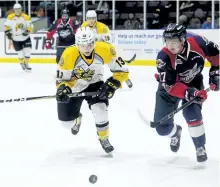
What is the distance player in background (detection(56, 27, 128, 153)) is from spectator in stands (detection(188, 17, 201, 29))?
21.7ft

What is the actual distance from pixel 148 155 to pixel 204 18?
7.09m

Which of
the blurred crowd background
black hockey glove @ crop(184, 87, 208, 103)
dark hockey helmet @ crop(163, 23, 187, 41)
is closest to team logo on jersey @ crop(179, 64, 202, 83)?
black hockey glove @ crop(184, 87, 208, 103)

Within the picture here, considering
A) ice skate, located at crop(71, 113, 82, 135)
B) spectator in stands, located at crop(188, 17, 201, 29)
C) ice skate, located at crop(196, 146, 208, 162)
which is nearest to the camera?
ice skate, located at crop(196, 146, 208, 162)

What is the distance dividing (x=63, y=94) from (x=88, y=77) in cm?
26

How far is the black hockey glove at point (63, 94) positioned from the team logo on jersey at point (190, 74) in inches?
28.1

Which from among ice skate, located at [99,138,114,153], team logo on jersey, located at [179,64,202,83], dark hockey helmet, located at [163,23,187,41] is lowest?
ice skate, located at [99,138,114,153]

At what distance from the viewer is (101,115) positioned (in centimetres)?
368

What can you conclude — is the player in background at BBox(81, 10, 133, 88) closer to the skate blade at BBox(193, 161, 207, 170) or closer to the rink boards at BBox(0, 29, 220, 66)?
the rink boards at BBox(0, 29, 220, 66)

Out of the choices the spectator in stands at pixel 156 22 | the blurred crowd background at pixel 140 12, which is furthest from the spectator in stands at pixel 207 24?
the spectator in stands at pixel 156 22

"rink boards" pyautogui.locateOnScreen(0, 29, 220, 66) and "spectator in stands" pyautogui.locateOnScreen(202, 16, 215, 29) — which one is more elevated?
"spectator in stands" pyautogui.locateOnScreen(202, 16, 215, 29)

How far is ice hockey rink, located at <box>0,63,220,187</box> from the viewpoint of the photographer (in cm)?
318

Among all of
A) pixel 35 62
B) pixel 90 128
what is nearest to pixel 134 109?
pixel 90 128

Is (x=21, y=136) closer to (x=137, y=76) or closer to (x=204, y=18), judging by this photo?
(x=137, y=76)

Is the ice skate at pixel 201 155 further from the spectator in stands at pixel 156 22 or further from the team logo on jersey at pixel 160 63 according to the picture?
the spectator in stands at pixel 156 22
